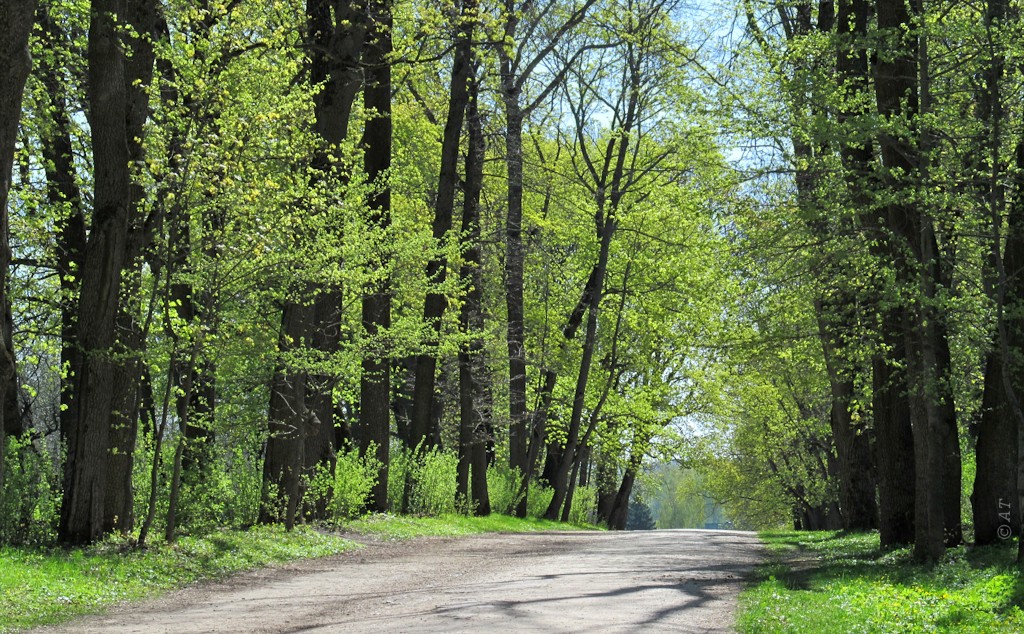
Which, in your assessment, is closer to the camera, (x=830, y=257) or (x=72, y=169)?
(x=830, y=257)

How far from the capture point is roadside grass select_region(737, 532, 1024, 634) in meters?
8.84

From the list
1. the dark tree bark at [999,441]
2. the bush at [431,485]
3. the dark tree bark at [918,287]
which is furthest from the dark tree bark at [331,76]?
the dark tree bark at [999,441]

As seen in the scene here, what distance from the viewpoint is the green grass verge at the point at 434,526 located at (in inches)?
745

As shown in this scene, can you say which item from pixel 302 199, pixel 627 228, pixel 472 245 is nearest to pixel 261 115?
pixel 302 199

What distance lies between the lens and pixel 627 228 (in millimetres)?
33469

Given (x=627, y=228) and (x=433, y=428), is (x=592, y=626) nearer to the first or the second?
(x=627, y=228)

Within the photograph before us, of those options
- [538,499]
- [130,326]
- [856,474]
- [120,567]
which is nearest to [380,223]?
[130,326]

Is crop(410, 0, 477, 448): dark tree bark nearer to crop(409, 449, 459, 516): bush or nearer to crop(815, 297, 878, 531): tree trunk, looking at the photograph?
crop(409, 449, 459, 516): bush

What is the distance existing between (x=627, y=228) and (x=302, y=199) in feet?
64.7

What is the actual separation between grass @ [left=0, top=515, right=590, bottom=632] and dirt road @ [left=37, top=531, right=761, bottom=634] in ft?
1.15

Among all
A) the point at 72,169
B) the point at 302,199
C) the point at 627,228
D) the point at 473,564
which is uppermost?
the point at 627,228

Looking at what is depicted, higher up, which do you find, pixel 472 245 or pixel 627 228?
pixel 627 228

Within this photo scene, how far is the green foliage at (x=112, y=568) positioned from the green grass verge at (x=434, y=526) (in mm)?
2923

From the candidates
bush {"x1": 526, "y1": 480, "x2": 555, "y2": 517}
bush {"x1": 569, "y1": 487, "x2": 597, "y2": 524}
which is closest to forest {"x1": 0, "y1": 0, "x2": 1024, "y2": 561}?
bush {"x1": 526, "y1": 480, "x2": 555, "y2": 517}
